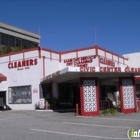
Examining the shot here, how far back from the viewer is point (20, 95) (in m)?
27.5

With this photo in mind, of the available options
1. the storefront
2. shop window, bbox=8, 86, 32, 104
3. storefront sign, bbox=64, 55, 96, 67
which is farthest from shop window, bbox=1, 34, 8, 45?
storefront sign, bbox=64, 55, 96, 67

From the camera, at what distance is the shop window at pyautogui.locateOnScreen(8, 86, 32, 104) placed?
26.9 meters

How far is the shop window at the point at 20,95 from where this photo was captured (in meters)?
26.9

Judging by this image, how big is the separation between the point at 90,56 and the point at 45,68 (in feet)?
16.7

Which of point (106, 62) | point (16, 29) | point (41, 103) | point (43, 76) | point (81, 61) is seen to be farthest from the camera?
point (16, 29)

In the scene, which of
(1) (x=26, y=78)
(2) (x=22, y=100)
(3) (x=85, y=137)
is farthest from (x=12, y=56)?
(3) (x=85, y=137)

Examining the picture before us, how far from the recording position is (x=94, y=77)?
1936cm

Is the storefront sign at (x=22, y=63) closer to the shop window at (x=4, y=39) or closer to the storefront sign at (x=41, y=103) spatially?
the storefront sign at (x=41, y=103)

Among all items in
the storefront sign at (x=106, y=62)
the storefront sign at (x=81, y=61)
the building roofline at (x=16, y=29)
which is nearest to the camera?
the storefront sign at (x=81, y=61)

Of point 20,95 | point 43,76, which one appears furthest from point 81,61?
point 20,95

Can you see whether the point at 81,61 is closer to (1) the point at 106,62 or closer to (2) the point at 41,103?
(1) the point at 106,62

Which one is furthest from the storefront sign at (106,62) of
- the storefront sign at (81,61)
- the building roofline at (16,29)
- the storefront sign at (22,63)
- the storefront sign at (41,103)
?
the building roofline at (16,29)

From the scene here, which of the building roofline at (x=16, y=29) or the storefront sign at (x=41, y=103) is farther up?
the building roofline at (x=16, y=29)

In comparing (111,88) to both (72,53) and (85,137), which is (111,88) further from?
(85,137)
